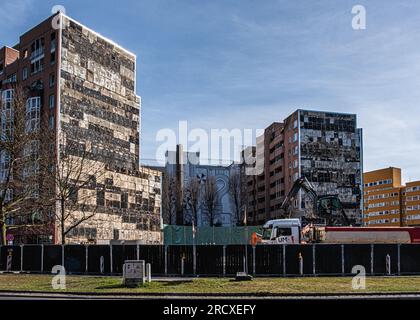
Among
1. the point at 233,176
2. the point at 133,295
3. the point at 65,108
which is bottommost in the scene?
the point at 133,295

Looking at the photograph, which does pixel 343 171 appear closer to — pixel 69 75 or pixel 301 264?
pixel 69 75

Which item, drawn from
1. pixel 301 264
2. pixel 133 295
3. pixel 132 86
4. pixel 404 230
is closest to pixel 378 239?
pixel 404 230

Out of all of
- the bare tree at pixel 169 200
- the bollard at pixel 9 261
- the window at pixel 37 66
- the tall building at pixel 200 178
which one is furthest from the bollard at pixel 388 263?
the bare tree at pixel 169 200

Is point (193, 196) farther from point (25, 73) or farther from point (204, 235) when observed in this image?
point (25, 73)

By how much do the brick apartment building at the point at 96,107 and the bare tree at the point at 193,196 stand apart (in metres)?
12.4

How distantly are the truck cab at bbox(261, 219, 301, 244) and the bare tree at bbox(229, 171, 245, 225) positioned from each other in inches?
2857

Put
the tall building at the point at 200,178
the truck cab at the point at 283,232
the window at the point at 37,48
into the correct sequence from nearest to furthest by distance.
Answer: the truck cab at the point at 283,232
the window at the point at 37,48
the tall building at the point at 200,178

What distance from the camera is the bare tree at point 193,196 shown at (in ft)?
398

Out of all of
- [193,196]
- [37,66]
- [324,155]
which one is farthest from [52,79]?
[324,155]

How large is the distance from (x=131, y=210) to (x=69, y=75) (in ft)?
91.1

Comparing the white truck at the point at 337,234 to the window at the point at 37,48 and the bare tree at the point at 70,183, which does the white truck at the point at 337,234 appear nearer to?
the bare tree at the point at 70,183

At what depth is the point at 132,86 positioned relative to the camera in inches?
4215

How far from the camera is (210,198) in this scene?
12125cm

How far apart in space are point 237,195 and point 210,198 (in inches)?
387
